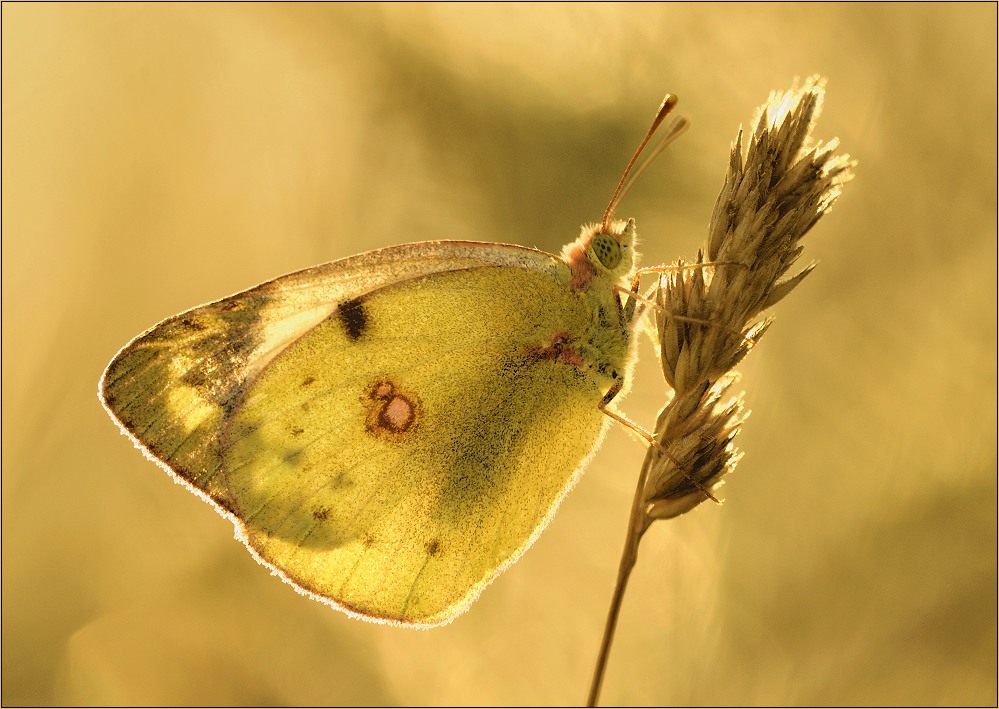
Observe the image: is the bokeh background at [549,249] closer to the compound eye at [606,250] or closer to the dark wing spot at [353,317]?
the compound eye at [606,250]

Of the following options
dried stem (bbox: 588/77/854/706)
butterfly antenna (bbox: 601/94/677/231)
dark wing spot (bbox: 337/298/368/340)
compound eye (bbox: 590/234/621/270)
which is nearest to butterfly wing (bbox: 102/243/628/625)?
dark wing spot (bbox: 337/298/368/340)

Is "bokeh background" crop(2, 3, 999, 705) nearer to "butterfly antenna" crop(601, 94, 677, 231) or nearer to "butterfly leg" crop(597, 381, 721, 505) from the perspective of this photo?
"butterfly antenna" crop(601, 94, 677, 231)

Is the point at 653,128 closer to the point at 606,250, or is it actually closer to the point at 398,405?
the point at 606,250

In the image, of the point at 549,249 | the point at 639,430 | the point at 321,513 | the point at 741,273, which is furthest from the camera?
the point at 549,249

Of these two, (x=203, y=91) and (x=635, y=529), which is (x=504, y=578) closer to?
(x=635, y=529)

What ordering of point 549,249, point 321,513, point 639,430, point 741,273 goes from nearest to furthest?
1. point 741,273
2. point 639,430
3. point 321,513
4. point 549,249

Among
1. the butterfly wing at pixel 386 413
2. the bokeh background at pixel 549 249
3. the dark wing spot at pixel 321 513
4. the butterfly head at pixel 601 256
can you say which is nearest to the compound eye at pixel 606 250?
the butterfly head at pixel 601 256

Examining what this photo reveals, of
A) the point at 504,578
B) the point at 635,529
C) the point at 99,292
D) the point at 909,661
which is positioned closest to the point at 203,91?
the point at 99,292

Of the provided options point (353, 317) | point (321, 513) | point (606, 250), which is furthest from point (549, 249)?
point (321, 513)
